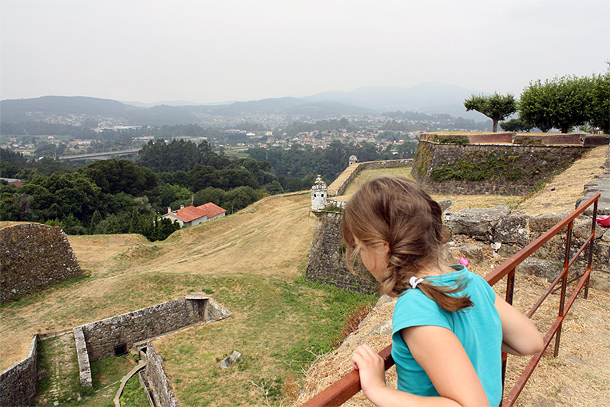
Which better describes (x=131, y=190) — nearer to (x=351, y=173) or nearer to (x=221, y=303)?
(x=351, y=173)

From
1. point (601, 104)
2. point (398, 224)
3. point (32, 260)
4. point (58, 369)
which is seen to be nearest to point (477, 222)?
point (398, 224)

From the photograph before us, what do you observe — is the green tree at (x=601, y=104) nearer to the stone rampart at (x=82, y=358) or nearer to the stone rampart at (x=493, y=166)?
the stone rampart at (x=493, y=166)

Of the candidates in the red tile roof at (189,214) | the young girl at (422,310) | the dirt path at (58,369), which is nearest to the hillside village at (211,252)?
the dirt path at (58,369)

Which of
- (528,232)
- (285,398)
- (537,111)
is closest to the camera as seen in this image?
(528,232)

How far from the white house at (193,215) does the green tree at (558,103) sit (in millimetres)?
24625

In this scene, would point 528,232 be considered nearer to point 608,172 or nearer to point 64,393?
point 608,172

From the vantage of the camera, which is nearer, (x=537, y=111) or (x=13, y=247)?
(x=13, y=247)

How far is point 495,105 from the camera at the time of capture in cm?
1877

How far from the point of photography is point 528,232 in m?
5.26

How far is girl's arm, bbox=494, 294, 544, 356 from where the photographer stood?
56.6 inches

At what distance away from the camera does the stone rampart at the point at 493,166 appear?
40.2 feet

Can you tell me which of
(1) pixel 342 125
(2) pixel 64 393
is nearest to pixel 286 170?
(2) pixel 64 393

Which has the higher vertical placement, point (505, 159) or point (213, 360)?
point (505, 159)

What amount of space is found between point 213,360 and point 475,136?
12275mm
